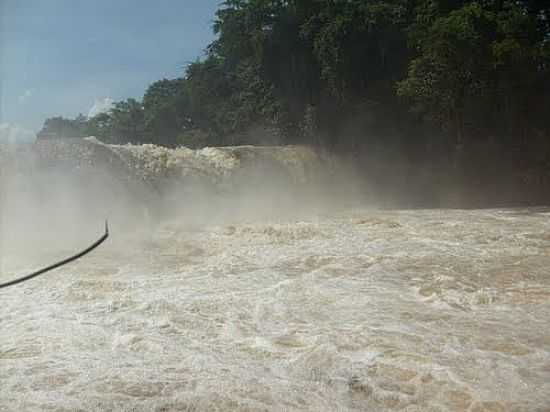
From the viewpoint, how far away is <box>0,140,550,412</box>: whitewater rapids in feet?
12.2

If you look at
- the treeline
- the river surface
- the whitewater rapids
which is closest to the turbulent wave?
the treeline

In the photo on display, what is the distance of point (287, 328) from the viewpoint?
5.04 metres

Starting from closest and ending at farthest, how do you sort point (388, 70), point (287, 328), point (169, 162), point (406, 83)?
point (287, 328), point (169, 162), point (406, 83), point (388, 70)

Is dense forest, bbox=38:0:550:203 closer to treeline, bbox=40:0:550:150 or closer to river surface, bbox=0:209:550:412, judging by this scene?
treeline, bbox=40:0:550:150

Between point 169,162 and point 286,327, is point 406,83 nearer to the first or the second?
point 169,162

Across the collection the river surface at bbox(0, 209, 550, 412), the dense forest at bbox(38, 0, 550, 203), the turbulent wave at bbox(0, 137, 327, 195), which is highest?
the dense forest at bbox(38, 0, 550, 203)

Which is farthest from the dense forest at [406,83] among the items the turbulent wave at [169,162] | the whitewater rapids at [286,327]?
the whitewater rapids at [286,327]

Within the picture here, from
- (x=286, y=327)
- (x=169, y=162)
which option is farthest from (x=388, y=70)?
(x=286, y=327)

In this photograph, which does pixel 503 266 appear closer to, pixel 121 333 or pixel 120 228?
pixel 121 333

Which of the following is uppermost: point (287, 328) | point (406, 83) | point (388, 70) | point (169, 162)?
point (388, 70)

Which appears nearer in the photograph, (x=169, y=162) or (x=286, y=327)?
(x=286, y=327)

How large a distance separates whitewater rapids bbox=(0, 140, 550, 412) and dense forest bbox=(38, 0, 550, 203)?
22.8 feet

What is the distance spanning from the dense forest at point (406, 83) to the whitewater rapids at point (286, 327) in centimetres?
695

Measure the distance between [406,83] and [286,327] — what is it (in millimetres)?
11370
